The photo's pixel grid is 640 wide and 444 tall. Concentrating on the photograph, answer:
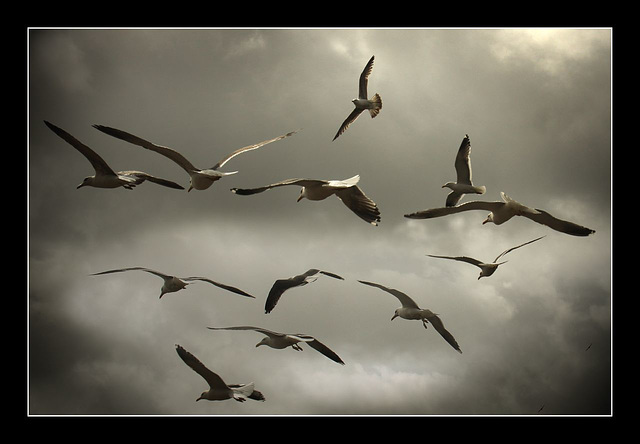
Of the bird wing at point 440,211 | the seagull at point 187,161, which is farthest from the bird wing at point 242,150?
the bird wing at point 440,211

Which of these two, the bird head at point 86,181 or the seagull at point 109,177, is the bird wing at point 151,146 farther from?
the bird head at point 86,181

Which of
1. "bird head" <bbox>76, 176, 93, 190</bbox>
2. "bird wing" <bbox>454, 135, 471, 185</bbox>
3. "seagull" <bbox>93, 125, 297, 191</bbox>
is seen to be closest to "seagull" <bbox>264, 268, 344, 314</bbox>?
"seagull" <bbox>93, 125, 297, 191</bbox>

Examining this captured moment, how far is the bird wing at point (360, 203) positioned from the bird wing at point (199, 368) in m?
2.95

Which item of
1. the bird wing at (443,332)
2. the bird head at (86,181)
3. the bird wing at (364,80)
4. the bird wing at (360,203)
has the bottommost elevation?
the bird wing at (443,332)

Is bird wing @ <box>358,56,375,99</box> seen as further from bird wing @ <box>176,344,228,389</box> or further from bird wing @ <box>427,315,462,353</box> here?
bird wing @ <box>176,344,228,389</box>

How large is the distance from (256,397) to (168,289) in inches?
81.4

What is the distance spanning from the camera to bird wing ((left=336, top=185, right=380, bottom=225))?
9711 millimetres

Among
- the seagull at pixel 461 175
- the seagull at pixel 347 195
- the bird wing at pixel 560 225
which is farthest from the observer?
the seagull at pixel 461 175

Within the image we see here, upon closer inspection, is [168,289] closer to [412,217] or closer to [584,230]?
[412,217]

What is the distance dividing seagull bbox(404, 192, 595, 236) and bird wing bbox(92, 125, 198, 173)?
9.79ft

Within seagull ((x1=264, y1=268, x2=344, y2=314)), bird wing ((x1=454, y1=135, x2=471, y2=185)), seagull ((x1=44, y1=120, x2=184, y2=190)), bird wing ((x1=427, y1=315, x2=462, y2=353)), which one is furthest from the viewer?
bird wing ((x1=427, y1=315, x2=462, y2=353))

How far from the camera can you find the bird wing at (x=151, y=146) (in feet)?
30.6

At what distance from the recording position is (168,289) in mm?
10930
